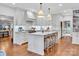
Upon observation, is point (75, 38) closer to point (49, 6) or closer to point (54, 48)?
point (54, 48)

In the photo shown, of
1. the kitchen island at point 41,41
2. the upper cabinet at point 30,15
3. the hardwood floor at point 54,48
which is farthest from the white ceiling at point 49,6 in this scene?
the hardwood floor at point 54,48

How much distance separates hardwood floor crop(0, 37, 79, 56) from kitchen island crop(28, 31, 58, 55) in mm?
125

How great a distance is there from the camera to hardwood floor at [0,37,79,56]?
92.0 inches

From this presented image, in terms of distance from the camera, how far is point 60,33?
2467mm

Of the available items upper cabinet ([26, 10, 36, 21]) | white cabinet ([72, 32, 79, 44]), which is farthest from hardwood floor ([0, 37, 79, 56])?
upper cabinet ([26, 10, 36, 21])

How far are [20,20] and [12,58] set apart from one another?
0.84 m

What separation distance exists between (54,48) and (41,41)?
338mm

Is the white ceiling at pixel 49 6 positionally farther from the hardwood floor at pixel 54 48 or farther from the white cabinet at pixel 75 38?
the hardwood floor at pixel 54 48

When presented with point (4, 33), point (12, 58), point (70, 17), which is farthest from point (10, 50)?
point (70, 17)

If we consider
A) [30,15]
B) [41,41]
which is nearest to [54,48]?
[41,41]

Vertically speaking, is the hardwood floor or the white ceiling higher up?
the white ceiling

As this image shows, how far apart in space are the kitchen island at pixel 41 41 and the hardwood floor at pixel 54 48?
0.13 m

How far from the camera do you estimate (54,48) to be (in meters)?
2.48

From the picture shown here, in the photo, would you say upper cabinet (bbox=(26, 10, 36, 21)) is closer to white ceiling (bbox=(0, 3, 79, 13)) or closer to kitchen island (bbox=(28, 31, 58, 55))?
white ceiling (bbox=(0, 3, 79, 13))
